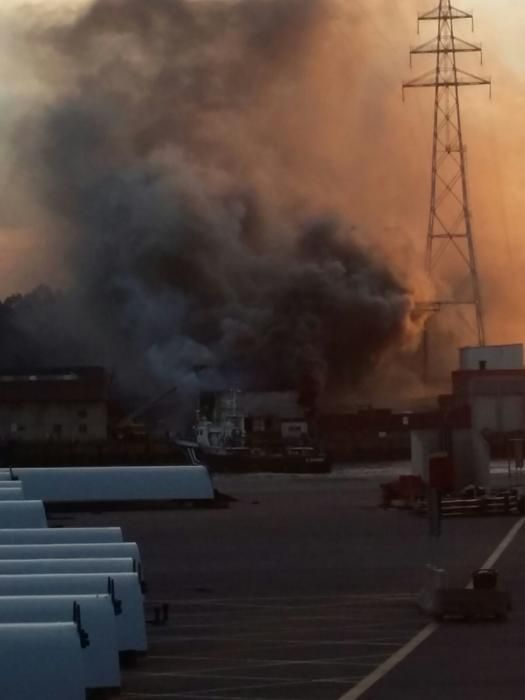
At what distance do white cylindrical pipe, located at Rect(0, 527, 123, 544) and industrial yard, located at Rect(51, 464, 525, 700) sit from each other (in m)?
1.68

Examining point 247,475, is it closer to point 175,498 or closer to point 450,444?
point 450,444

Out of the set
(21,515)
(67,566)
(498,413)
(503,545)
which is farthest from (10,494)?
(498,413)

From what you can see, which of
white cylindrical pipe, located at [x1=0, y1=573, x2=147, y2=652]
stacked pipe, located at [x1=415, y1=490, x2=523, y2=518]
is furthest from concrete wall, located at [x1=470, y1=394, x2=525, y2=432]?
white cylindrical pipe, located at [x1=0, y1=573, x2=147, y2=652]

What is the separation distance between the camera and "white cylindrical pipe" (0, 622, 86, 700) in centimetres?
1341

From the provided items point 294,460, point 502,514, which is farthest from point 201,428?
point 502,514

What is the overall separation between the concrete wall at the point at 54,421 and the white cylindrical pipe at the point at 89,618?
310ft

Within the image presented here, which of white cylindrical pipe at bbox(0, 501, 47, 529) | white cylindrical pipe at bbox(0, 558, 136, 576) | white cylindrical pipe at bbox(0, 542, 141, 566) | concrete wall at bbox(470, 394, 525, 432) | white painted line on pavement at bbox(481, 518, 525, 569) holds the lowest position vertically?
white painted line on pavement at bbox(481, 518, 525, 569)

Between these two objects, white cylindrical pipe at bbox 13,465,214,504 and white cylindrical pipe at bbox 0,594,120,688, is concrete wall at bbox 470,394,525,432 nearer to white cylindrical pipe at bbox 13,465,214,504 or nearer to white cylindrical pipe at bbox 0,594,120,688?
white cylindrical pipe at bbox 13,465,214,504

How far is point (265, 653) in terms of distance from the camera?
23031mm

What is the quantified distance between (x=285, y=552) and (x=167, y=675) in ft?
69.0

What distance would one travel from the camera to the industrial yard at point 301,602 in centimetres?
2034

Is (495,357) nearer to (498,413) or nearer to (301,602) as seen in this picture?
(498,413)

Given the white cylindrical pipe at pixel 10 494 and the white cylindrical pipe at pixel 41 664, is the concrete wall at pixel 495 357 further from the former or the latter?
the white cylindrical pipe at pixel 41 664

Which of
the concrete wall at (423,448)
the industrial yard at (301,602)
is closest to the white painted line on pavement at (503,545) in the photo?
the industrial yard at (301,602)
